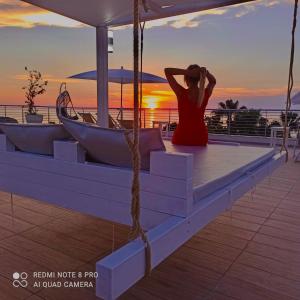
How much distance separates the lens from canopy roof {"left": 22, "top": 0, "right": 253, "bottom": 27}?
12.1ft

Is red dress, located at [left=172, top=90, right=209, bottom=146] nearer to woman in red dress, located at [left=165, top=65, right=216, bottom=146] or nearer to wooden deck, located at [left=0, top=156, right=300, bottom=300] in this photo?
woman in red dress, located at [left=165, top=65, right=216, bottom=146]

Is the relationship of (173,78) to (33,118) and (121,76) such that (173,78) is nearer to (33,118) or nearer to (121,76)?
(121,76)

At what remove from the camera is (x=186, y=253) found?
1806 mm

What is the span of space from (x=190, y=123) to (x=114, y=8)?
2150mm

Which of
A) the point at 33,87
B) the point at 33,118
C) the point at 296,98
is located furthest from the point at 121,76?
the point at 296,98

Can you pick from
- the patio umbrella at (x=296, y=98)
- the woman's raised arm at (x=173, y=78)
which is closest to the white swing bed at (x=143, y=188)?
the woman's raised arm at (x=173, y=78)

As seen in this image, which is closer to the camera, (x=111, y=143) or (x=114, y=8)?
(x=111, y=143)

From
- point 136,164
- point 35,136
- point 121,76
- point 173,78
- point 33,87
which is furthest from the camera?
point 33,87

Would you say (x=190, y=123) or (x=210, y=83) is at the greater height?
(x=210, y=83)

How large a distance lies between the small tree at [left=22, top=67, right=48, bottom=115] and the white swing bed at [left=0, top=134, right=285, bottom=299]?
5860 millimetres

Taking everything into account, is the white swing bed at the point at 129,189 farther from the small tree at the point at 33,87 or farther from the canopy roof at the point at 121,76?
the small tree at the point at 33,87

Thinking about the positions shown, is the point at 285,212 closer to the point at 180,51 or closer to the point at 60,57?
the point at 180,51

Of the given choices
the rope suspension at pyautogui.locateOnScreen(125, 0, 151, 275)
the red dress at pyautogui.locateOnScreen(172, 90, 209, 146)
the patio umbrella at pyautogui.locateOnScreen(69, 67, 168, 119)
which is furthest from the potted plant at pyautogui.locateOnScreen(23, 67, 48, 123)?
the rope suspension at pyautogui.locateOnScreen(125, 0, 151, 275)

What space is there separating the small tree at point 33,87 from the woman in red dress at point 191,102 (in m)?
5.47
